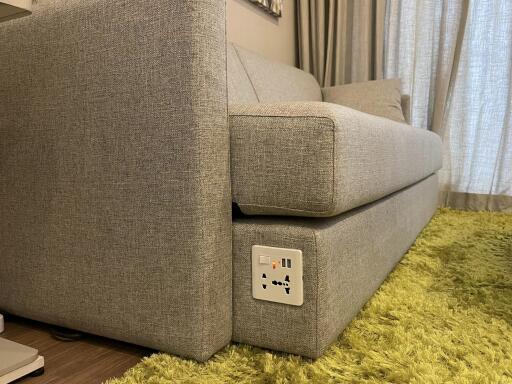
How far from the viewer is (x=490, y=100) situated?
8.07ft

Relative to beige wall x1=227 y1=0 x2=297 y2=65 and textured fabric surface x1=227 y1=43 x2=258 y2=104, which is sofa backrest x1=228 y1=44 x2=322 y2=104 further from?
beige wall x1=227 y1=0 x2=297 y2=65

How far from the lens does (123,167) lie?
2.59 feet

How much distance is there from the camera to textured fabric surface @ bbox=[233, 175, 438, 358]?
74cm

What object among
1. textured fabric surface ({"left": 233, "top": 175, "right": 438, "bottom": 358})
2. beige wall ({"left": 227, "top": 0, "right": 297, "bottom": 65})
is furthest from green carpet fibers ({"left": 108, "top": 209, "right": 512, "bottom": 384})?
beige wall ({"left": 227, "top": 0, "right": 297, "bottom": 65})

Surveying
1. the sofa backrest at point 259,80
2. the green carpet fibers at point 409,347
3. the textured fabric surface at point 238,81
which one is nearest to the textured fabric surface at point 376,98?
the sofa backrest at point 259,80

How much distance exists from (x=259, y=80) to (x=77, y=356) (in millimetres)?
1257

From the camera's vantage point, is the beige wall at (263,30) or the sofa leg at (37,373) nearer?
the sofa leg at (37,373)

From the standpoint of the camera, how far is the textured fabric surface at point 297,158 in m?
0.72

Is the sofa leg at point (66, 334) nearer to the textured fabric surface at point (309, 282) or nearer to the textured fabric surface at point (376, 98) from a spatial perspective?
the textured fabric surface at point (309, 282)

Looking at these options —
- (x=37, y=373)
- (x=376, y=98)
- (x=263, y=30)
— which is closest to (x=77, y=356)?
(x=37, y=373)

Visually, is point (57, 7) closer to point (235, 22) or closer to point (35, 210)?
point (35, 210)

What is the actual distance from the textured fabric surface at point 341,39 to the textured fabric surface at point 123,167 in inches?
86.1

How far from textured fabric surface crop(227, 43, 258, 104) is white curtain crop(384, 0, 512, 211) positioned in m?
1.41

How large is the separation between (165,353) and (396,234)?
0.73m
